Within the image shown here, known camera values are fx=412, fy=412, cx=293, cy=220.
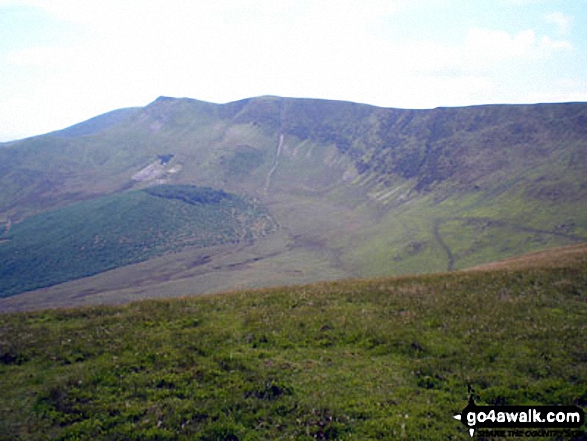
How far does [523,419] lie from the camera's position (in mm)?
11234

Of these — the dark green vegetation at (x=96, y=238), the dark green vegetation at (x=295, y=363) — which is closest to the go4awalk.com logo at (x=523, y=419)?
the dark green vegetation at (x=295, y=363)

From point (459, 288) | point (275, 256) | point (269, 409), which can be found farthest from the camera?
point (275, 256)

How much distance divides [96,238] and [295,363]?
172 metres

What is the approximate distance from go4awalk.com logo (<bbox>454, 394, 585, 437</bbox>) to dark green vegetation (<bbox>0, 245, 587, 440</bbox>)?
371 millimetres

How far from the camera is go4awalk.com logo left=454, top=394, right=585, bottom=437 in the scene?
424 inches

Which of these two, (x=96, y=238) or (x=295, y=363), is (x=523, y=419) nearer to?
(x=295, y=363)

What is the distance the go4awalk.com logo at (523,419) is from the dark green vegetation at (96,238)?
14523 cm

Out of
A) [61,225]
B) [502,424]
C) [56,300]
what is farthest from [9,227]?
[502,424]

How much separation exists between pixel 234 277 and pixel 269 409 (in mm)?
115620

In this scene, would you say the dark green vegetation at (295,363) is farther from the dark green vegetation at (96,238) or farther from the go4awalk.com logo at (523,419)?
the dark green vegetation at (96,238)

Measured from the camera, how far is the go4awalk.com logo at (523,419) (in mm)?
10758

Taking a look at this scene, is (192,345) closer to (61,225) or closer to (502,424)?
(502,424)

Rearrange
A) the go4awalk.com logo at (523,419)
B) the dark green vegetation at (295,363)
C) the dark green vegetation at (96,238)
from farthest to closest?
1. the dark green vegetation at (96,238)
2. the dark green vegetation at (295,363)
3. the go4awalk.com logo at (523,419)

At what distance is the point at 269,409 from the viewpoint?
11.9 meters
